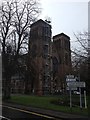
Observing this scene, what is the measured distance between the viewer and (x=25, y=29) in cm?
4516

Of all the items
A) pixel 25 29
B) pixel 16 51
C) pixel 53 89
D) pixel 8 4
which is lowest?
pixel 53 89

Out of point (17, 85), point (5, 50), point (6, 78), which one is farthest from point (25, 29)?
point (17, 85)

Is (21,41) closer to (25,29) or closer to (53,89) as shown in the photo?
(25,29)

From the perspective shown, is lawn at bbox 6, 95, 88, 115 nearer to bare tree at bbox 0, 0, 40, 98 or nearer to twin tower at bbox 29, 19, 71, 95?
bare tree at bbox 0, 0, 40, 98

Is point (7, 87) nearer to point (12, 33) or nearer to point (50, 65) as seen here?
point (12, 33)

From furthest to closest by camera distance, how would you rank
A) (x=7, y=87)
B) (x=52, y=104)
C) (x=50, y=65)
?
(x=50, y=65) < (x=7, y=87) < (x=52, y=104)

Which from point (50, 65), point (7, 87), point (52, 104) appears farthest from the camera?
point (50, 65)

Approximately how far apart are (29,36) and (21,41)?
140cm

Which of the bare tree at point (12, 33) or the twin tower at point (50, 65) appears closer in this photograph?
the bare tree at point (12, 33)

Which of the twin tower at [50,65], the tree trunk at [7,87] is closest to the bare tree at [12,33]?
the tree trunk at [7,87]

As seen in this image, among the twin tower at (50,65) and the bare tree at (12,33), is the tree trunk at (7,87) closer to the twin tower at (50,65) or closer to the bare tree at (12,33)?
the bare tree at (12,33)

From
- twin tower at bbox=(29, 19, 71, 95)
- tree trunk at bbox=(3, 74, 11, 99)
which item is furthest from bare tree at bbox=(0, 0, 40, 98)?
twin tower at bbox=(29, 19, 71, 95)

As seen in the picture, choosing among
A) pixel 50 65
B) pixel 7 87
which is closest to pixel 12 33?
pixel 7 87

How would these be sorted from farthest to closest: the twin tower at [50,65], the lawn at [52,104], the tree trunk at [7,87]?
1. the twin tower at [50,65]
2. the tree trunk at [7,87]
3. the lawn at [52,104]
